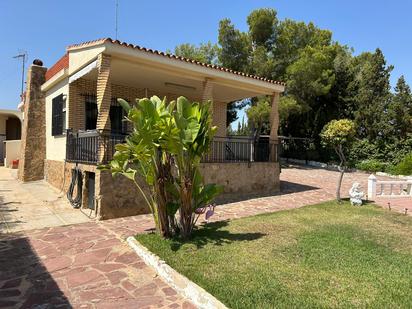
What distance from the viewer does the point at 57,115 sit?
12.4m

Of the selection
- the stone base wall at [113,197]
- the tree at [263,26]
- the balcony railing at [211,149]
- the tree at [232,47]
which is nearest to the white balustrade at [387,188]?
the balcony railing at [211,149]

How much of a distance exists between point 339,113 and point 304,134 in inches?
125

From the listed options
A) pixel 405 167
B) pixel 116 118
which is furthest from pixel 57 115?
pixel 405 167

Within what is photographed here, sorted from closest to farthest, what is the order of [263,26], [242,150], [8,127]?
[242,150]
[263,26]
[8,127]

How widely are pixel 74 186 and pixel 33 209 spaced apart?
4.43ft

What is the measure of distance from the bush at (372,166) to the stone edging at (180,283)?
66.2 feet

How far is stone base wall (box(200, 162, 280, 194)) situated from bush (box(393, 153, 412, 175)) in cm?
1137

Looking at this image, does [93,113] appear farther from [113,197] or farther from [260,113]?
[260,113]

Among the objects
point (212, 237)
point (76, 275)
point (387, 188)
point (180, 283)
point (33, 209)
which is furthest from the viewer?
point (387, 188)

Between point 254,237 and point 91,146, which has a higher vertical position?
point 91,146

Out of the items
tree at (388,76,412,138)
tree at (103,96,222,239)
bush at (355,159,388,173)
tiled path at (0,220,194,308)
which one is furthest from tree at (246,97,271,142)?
tiled path at (0,220,194,308)

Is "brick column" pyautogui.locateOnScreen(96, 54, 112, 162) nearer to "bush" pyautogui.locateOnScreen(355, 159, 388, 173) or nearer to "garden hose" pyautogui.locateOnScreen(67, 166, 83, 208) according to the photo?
"garden hose" pyautogui.locateOnScreen(67, 166, 83, 208)

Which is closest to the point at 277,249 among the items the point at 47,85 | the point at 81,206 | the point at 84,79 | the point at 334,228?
the point at 334,228

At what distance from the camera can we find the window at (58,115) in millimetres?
11914
